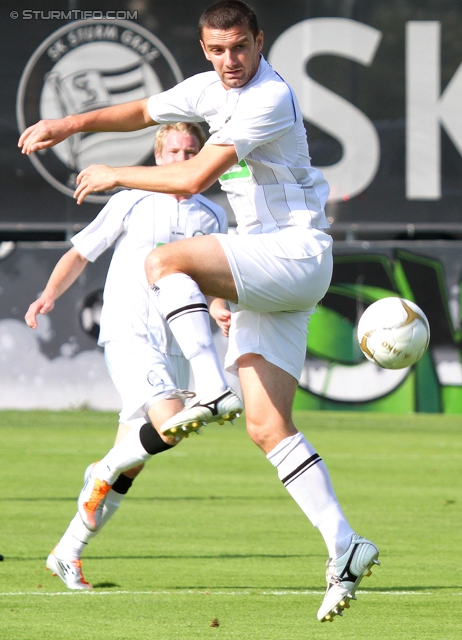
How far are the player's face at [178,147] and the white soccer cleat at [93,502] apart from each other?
1735 millimetres

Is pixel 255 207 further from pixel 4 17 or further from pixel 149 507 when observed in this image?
pixel 4 17

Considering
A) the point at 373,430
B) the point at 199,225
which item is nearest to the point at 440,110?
the point at 373,430

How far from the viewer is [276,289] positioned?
4766 millimetres

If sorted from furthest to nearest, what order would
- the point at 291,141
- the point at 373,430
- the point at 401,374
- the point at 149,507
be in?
the point at 401,374, the point at 373,430, the point at 149,507, the point at 291,141

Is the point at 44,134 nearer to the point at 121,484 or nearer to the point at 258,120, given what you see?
the point at 258,120

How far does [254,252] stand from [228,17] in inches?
37.9

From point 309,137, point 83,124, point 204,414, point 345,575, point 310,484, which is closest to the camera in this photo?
point 204,414

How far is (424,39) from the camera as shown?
57.3 feet

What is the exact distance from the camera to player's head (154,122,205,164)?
6.09 meters

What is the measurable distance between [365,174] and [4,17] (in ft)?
19.6

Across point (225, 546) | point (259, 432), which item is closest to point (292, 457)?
point (259, 432)

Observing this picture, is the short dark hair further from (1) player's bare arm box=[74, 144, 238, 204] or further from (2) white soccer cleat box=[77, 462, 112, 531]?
(2) white soccer cleat box=[77, 462, 112, 531]

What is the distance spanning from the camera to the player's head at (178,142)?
240 inches

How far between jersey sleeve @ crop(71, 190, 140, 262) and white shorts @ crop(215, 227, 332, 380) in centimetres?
147
